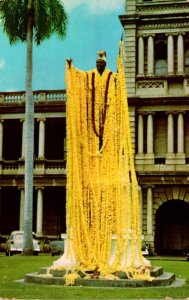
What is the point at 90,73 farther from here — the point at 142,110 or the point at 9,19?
the point at 142,110

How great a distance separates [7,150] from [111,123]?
97.8 feet

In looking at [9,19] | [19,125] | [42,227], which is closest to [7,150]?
[19,125]

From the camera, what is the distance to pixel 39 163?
39.1 m

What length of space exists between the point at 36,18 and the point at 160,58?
1122 centimetres

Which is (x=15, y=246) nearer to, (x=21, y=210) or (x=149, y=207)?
(x=21, y=210)

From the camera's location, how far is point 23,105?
39.2m

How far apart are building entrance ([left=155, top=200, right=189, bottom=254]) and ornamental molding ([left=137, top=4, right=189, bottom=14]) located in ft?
36.6

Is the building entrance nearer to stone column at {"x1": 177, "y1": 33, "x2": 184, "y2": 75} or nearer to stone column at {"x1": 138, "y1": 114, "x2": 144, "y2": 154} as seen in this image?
stone column at {"x1": 138, "y1": 114, "x2": 144, "y2": 154}

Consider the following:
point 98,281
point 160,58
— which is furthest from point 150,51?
point 98,281

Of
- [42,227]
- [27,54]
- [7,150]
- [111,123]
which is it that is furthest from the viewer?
[7,150]

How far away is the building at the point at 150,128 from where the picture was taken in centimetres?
3678

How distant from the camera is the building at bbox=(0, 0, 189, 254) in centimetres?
3678

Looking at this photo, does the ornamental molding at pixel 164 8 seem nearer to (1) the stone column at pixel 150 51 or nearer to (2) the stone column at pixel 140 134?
(1) the stone column at pixel 150 51

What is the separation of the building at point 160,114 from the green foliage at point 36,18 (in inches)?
290
